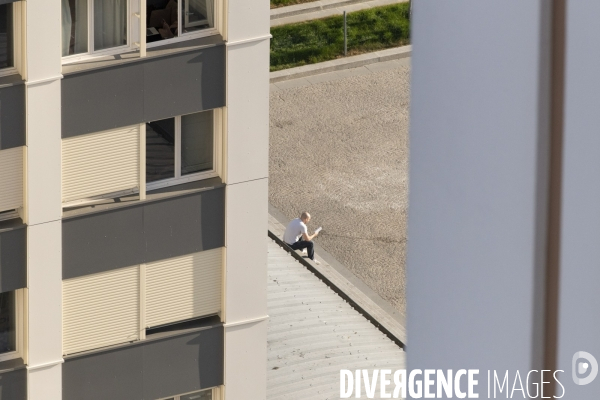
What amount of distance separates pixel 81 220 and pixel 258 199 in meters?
2.07

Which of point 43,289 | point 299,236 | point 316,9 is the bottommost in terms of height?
point 43,289

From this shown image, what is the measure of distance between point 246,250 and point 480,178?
12179 mm

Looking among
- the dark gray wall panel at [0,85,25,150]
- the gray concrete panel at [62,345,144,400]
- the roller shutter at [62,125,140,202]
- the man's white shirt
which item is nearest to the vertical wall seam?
the dark gray wall panel at [0,85,25,150]

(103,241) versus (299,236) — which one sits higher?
(299,236)

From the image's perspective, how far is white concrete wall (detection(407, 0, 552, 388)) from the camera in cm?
97

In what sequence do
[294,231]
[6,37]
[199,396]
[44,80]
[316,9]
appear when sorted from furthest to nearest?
[316,9], [294,231], [199,396], [44,80], [6,37]

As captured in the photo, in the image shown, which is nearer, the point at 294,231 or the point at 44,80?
the point at 44,80

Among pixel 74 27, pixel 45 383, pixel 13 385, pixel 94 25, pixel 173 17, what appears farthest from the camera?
pixel 45 383

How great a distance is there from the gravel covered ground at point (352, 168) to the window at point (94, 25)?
38.0ft

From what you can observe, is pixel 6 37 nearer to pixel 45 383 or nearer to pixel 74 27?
pixel 74 27

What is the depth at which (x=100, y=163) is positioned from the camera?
12133 millimetres

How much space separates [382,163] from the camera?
27.3 meters

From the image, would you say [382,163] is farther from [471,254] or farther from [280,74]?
[471,254]

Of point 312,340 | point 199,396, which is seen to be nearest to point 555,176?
point 199,396
